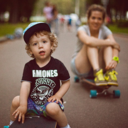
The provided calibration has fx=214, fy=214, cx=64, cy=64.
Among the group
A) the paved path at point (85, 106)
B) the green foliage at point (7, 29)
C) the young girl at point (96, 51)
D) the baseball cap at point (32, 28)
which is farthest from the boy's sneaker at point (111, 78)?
the green foliage at point (7, 29)

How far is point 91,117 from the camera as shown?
9.40 ft

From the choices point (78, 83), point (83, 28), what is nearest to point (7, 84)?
point (78, 83)

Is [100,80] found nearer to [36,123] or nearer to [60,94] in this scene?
[60,94]

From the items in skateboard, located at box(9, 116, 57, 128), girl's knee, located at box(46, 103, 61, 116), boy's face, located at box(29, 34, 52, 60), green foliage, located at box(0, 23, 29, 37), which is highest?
boy's face, located at box(29, 34, 52, 60)

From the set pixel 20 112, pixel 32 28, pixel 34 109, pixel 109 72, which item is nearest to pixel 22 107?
pixel 20 112

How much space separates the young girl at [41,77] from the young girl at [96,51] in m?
1.35

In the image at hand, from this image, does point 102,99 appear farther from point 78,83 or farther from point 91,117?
point 78,83

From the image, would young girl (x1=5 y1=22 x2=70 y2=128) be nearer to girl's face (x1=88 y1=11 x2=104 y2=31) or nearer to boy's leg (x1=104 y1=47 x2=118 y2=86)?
boy's leg (x1=104 y1=47 x2=118 y2=86)

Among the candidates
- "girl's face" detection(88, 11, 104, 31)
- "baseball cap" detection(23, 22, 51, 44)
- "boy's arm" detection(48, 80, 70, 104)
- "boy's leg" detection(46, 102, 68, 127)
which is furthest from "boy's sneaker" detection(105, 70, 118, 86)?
"baseball cap" detection(23, 22, 51, 44)

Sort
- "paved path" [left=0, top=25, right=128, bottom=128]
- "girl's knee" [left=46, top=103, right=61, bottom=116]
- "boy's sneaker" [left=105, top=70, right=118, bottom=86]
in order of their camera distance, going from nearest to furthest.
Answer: "girl's knee" [left=46, top=103, right=61, bottom=116], "paved path" [left=0, top=25, right=128, bottom=128], "boy's sneaker" [left=105, top=70, right=118, bottom=86]

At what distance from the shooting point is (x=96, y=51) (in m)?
3.76

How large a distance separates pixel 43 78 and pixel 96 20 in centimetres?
202

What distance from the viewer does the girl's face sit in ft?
12.8

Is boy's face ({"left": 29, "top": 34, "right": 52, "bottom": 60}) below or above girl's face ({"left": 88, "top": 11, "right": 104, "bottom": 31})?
below
